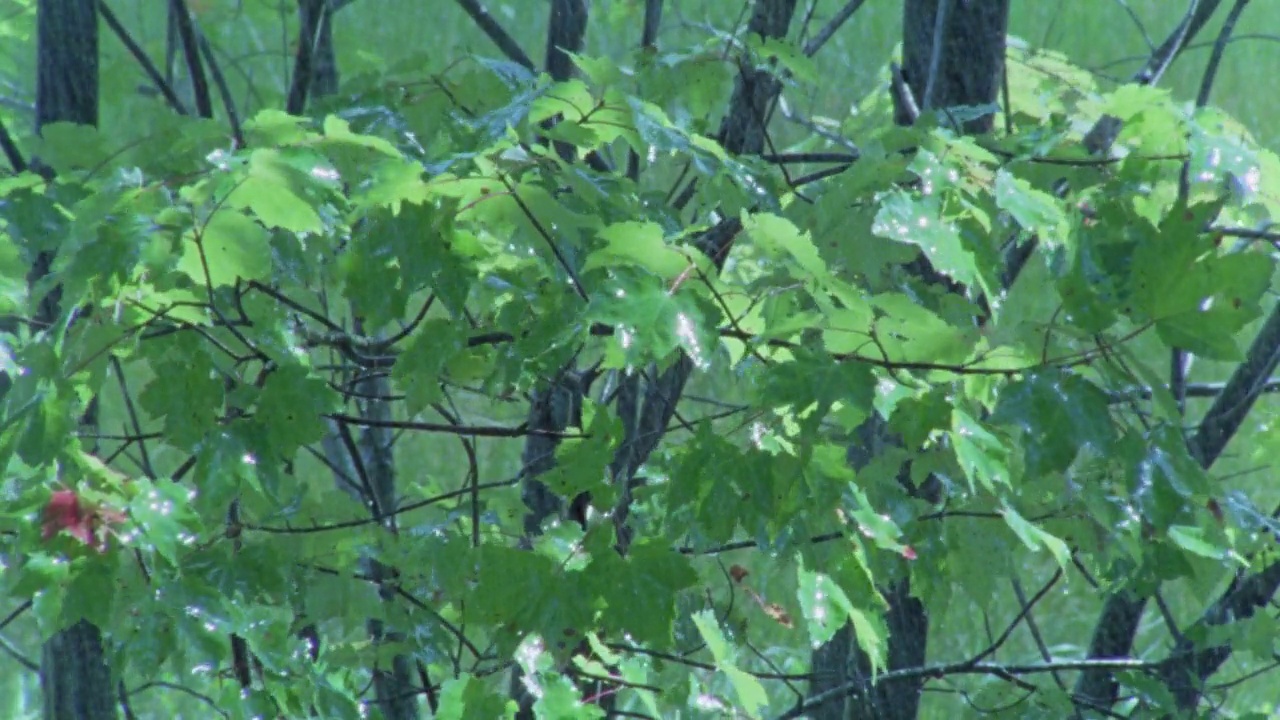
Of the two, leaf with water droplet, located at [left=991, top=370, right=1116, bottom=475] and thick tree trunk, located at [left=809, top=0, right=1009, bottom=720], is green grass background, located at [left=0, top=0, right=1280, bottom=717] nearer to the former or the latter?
thick tree trunk, located at [left=809, top=0, right=1009, bottom=720]

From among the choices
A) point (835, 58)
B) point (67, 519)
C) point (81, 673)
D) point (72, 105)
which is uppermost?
point (72, 105)

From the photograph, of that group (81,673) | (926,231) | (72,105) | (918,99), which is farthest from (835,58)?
(926,231)

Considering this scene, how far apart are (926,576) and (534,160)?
74cm

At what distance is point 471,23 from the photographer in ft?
16.4

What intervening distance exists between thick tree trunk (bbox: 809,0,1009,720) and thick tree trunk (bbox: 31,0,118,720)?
1.16m

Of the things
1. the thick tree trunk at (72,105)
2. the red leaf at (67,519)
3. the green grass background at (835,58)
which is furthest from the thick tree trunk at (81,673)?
the green grass background at (835,58)

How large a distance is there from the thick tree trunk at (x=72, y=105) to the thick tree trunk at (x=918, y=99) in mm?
1160

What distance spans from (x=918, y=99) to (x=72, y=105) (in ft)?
4.52

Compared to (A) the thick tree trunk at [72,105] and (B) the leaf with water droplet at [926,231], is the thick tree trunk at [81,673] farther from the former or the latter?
(B) the leaf with water droplet at [926,231]

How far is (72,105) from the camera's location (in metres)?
2.21

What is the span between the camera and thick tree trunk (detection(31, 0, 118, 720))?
221cm

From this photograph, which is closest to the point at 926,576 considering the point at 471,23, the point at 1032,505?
the point at 1032,505

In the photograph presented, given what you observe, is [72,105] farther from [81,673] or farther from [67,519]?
[67,519]

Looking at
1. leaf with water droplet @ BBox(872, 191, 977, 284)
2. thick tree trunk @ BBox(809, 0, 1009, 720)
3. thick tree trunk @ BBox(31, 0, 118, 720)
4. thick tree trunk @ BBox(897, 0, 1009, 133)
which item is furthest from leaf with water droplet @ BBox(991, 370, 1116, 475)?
thick tree trunk @ BBox(31, 0, 118, 720)
